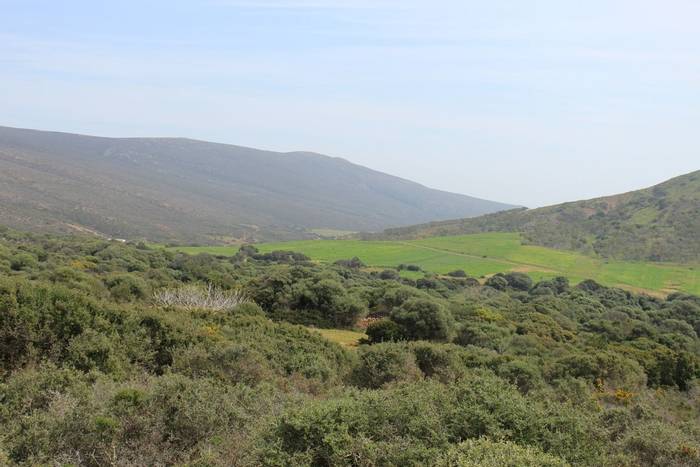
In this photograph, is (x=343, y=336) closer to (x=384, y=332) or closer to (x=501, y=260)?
(x=384, y=332)

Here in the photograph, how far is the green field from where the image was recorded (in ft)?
207

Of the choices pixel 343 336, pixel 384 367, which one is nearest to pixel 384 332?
pixel 343 336

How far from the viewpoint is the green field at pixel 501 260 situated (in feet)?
207

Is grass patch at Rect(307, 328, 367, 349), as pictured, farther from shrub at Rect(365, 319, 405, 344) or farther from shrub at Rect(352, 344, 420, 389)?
shrub at Rect(352, 344, 420, 389)

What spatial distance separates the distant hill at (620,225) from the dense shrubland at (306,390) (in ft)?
164

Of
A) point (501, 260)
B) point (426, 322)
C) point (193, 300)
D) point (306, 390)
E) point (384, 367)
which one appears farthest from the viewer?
point (501, 260)

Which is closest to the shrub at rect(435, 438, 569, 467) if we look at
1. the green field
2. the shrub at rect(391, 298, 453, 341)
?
the shrub at rect(391, 298, 453, 341)

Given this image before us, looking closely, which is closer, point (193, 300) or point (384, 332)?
point (384, 332)

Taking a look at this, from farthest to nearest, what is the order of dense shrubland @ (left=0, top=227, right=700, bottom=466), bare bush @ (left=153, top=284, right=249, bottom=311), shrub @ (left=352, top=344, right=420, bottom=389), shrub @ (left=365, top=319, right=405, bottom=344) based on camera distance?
bare bush @ (left=153, top=284, right=249, bottom=311), shrub @ (left=365, top=319, right=405, bottom=344), shrub @ (left=352, top=344, right=420, bottom=389), dense shrubland @ (left=0, top=227, right=700, bottom=466)

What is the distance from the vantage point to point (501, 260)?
73188mm

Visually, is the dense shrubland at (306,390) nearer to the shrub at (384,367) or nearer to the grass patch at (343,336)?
the shrub at (384,367)

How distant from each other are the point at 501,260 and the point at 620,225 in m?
25.8

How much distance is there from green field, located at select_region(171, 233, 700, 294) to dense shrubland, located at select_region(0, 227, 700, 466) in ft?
113

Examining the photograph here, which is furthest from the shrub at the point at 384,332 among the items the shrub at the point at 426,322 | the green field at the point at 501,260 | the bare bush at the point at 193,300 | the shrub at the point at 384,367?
the green field at the point at 501,260
